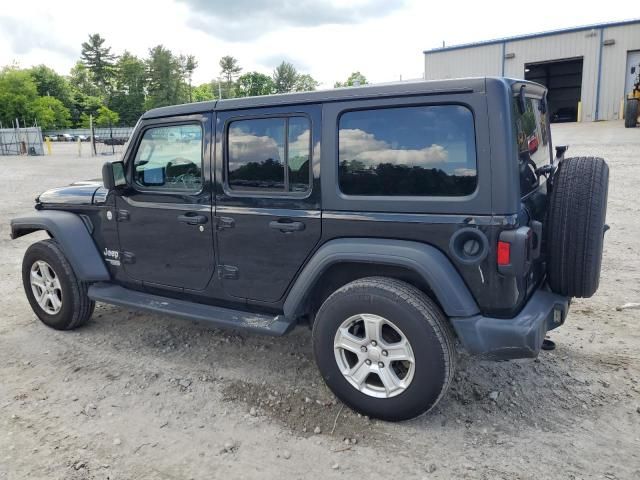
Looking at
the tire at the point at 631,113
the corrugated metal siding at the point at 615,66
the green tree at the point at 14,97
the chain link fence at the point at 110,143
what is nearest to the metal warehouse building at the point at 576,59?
the corrugated metal siding at the point at 615,66

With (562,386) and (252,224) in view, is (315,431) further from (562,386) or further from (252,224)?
(562,386)

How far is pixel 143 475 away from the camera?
264 centimetres

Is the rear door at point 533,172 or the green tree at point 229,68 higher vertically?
the green tree at point 229,68

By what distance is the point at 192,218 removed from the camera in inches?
145

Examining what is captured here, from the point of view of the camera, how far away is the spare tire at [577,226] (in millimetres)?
2928

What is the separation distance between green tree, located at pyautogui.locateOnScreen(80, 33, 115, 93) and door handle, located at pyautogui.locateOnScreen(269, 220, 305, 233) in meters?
108

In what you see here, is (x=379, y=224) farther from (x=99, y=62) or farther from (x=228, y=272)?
(x=99, y=62)

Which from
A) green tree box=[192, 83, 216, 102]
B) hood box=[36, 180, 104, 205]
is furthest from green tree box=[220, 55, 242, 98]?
hood box=[36, 180, 104, 205]

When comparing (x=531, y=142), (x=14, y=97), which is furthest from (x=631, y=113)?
(x=14, y=97)

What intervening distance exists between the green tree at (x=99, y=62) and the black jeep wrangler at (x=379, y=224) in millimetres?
107389

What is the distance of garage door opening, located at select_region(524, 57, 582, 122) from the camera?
31703 mm

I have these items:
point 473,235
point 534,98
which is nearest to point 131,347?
point 473,235

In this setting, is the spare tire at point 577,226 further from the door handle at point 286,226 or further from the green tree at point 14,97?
the green tree at point 14,97

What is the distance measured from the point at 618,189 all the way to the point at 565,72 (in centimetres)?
2656
